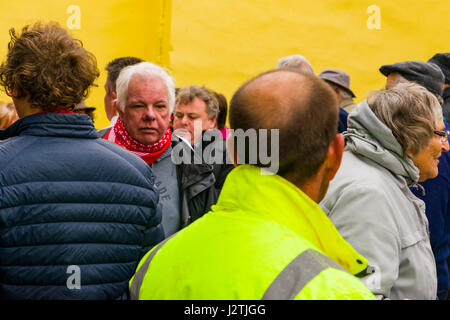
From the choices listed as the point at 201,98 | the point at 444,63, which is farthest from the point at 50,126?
the point at 444,63

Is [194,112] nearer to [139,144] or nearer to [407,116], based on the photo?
[139,144]

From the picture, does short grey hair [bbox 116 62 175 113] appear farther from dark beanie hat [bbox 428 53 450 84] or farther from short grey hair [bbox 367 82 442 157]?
dark beanie hat [bbox 428 53 450 84]

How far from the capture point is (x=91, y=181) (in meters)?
2.43

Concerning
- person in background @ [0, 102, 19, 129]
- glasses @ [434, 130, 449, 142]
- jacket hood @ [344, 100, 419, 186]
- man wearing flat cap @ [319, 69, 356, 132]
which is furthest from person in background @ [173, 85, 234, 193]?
jacket hood @ [344, 100, 419, 186]

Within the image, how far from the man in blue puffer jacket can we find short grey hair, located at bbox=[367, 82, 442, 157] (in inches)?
42.2

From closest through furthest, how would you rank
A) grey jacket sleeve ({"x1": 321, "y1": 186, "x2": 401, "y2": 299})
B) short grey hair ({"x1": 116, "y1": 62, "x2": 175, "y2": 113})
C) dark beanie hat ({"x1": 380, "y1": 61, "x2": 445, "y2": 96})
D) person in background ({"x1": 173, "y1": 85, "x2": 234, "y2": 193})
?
grey jacket sleeve ({"x1": 321, "y1": 186, "x2": 401, "y2": 299}), short grey hair ({"x1": 116, "y1": 62, "x2": 175, "y2": 113}), dark beanie hat ({"x1": 380, "y1": 61, "x2": 445, "y2": 96}), person in background ({"x1": 173, "y1": 85, "x2": 234, "y2": 193})

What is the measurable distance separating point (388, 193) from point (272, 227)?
1.26 meters

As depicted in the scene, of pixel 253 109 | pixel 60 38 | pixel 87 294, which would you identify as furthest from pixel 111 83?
pixel 253 109

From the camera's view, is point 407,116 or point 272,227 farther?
point 407,116

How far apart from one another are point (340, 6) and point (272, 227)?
6151mm

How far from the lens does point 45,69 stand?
2.49 meters

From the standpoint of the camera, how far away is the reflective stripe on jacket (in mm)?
1485

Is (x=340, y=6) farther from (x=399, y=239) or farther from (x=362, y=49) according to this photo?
(x=399, y=239)

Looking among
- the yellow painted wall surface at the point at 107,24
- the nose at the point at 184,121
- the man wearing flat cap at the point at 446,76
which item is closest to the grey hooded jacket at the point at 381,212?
the man wearing flat cap at the point at 446,76
